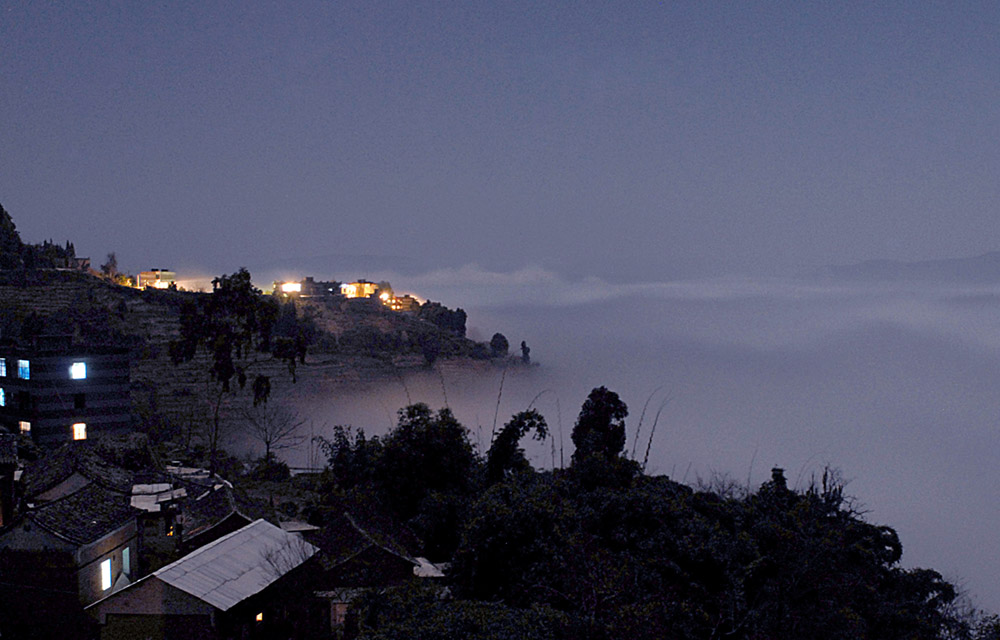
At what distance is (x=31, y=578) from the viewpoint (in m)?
16.2

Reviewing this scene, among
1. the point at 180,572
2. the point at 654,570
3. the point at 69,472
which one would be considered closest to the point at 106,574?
the point at 180,572

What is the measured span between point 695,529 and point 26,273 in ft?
243

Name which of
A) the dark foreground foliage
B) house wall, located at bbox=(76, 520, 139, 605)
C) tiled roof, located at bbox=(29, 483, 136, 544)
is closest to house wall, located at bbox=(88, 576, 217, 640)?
house wall, located at bbox=(76, 520, 139, 605)

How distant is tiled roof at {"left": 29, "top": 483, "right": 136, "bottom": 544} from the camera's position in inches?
650

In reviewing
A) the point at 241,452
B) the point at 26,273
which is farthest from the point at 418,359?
the point at 26,273

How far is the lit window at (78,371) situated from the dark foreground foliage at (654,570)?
895 inches

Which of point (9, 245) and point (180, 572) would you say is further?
point (9, 245)

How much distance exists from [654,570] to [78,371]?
34.2 meters

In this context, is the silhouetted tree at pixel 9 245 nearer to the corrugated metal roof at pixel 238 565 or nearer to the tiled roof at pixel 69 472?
the tiled roof at pixel 69 472

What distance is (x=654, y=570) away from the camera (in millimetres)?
16500

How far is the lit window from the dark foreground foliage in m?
22.7

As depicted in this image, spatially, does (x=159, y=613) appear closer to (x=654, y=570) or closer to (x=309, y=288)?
(x=654, y=570)

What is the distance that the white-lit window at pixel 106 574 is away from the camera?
17328mm

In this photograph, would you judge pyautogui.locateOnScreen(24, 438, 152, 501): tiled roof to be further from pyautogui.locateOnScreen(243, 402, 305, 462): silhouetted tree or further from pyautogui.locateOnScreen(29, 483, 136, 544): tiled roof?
pyautogui.locateOnScreen(243, 402, 305, 462): silhouetted tree
